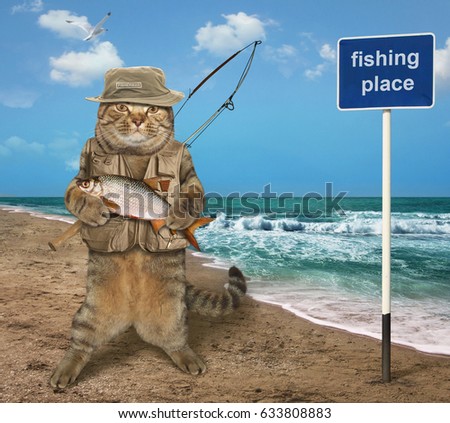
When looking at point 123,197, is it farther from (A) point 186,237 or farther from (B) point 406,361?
(B) point 406,361

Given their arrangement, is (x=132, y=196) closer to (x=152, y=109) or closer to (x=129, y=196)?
(x=129, y=196)

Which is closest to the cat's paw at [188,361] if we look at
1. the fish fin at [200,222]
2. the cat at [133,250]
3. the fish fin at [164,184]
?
the cat at [133,250]

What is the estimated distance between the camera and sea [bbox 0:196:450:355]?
525cm

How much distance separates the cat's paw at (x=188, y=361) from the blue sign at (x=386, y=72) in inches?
80.3

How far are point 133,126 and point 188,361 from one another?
5.58ft

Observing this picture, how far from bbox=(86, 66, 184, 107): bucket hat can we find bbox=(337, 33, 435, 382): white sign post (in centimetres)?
112

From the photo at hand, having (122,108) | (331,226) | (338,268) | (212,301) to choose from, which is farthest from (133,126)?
(331,226)

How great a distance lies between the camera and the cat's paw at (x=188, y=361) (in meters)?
3.51

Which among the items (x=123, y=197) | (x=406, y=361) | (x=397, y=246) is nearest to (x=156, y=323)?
(x=123, y=197)

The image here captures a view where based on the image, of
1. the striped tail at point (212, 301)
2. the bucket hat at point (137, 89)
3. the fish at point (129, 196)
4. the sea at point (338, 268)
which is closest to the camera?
the fish at point (129, 196)

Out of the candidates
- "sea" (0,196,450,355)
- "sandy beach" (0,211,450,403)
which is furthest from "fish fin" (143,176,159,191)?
"sandy beach" (0,211,450,403)

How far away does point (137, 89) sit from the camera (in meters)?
3.21

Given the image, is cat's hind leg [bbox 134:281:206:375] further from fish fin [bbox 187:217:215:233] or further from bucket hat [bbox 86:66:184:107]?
bucket hat [bbox 86:66:184:107]

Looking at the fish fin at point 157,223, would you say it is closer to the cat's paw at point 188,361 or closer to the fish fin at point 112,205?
the fish fin at point 112,205
